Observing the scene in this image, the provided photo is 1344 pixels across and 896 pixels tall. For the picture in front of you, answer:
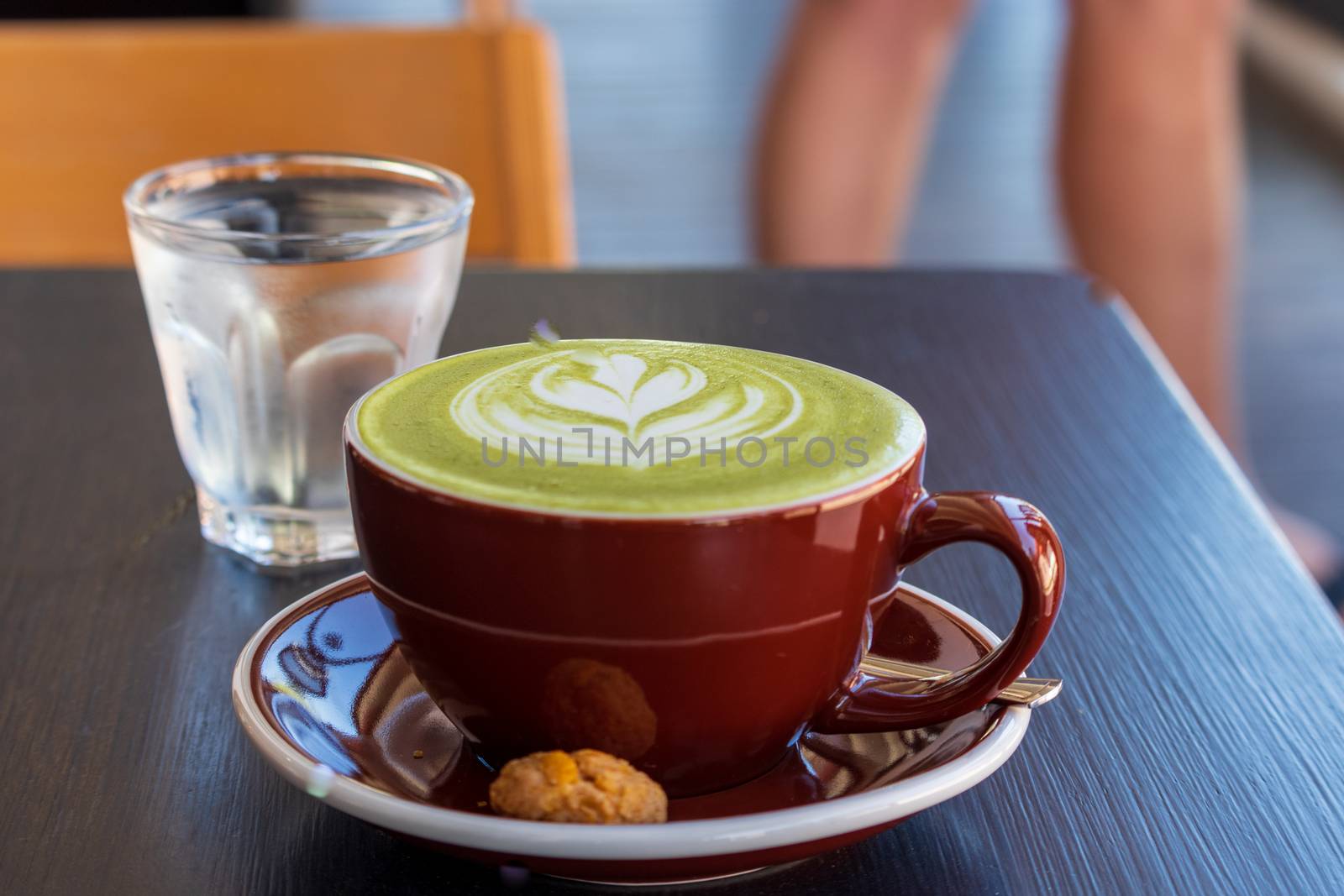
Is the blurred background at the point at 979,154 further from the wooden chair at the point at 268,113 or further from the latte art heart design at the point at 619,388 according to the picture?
the latte art heart design at the point at 619,388

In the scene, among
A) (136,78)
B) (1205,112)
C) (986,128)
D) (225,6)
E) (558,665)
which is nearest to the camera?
(558,665)

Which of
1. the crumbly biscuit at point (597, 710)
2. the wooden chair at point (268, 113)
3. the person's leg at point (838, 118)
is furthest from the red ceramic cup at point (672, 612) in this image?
the person's leg at point (838, 118)

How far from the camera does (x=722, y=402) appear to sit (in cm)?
33

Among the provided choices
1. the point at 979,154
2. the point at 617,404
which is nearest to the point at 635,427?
the point at 617,404

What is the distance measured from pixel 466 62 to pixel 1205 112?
2.02ft

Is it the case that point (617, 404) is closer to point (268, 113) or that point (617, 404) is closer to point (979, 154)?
point (268, 113)

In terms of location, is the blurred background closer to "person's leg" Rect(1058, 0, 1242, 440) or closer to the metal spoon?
"person's leg" Rect(1058, 0, 1242, 440)

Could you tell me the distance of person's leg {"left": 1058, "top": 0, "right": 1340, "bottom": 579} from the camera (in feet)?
3.83

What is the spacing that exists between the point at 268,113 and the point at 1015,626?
2.26 feet

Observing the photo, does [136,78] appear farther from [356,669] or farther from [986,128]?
[986,128]

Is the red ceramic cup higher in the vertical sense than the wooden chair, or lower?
higher

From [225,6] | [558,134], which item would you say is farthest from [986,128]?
[558,134]

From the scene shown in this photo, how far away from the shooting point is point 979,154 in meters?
2.79

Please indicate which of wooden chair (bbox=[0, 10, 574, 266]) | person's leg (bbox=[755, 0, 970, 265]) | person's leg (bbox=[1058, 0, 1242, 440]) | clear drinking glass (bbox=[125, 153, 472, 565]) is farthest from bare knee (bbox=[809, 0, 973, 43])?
clear drinking glass (bbox=[125, 153, 472, 565])
